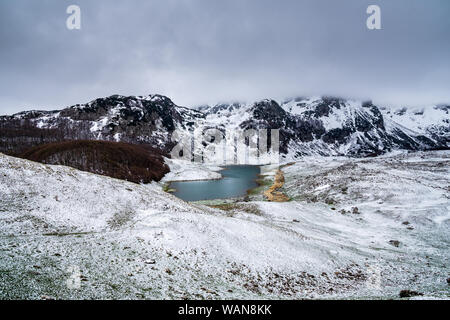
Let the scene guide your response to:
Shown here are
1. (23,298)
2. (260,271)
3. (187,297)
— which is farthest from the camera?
(260,271)

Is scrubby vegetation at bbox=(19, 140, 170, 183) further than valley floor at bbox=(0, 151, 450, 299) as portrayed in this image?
Yes

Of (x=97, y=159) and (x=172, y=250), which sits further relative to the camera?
(x=97, y=159)

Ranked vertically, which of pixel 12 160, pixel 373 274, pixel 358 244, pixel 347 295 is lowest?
pixel 358 244

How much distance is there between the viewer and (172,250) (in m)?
20.1

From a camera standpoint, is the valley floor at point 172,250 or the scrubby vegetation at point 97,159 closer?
the valley floor at point 172,250

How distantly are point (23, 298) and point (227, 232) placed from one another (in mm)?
18409

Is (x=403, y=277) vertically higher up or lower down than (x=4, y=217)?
lower down

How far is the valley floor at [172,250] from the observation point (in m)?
14.1

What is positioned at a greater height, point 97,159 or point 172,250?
point 97,159

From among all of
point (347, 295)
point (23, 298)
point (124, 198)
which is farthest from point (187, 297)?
point (124, 198)

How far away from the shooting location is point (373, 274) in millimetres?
22594

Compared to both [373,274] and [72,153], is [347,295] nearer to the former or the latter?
[373,274]

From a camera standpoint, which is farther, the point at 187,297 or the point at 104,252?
the point at 104,252

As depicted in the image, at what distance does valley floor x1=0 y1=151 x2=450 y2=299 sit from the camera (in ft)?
46.2
